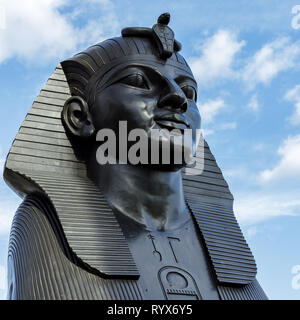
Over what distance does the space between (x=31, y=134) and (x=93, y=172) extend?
64 centimetres

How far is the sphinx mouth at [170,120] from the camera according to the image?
552 cm

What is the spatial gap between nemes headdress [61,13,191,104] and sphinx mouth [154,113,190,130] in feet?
1.97

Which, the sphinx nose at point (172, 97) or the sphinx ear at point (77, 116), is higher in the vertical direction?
the sphinx ear at point (77, 116)

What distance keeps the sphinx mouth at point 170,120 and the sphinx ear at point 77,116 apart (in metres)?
0.62

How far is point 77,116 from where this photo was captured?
5816 millimetres

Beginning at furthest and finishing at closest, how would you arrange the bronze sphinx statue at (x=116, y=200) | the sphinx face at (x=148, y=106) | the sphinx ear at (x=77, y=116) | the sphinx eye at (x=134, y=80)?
the sphinx ear at (x=77, y=116)
the sphinx eye at (x=134, y=80)
the sphinx face at (x=148, y=106)
the bronze sphinx statue at (x=116, y=200)

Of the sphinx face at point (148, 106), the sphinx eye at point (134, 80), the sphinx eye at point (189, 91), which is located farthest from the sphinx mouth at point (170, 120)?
the sphinx eye at point (189, 91)

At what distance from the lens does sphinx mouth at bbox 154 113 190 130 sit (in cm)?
552

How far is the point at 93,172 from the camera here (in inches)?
225

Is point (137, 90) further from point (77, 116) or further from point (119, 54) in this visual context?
point (77, 116)

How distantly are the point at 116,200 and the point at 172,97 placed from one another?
3.27 feet

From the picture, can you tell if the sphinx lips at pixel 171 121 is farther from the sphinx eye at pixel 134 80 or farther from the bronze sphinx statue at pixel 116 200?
the sphinx eye at pixel 134 80
